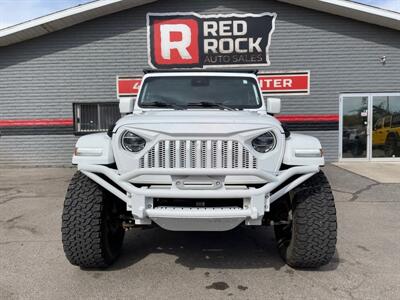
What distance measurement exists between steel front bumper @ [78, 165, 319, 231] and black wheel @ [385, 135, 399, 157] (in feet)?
31.6

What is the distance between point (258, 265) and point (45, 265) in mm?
2156

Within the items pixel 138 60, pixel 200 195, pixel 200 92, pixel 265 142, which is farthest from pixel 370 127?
pixel 200 195

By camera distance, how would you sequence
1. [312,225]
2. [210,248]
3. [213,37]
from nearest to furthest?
1. [312,225]
2. [210,248]
3. [213,37]

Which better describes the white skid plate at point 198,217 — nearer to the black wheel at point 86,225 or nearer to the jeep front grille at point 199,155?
the jeep front grille at point 199,155

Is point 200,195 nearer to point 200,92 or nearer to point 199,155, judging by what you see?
point 199,155

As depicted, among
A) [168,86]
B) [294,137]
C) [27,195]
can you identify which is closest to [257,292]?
[294,137]

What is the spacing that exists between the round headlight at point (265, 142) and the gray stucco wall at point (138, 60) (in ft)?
27.9

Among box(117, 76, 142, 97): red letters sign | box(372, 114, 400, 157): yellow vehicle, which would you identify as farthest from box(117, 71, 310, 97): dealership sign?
box(117, 76, 142, 97): red letters sign

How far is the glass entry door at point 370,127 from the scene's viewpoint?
11.5m

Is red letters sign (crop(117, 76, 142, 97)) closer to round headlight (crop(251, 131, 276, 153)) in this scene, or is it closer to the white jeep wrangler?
the white jeep wrangler

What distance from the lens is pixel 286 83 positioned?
11.5m

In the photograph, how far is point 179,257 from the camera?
4.02m

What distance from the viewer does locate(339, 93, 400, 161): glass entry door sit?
11.5 metres

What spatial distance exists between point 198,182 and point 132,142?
2.24 ft
